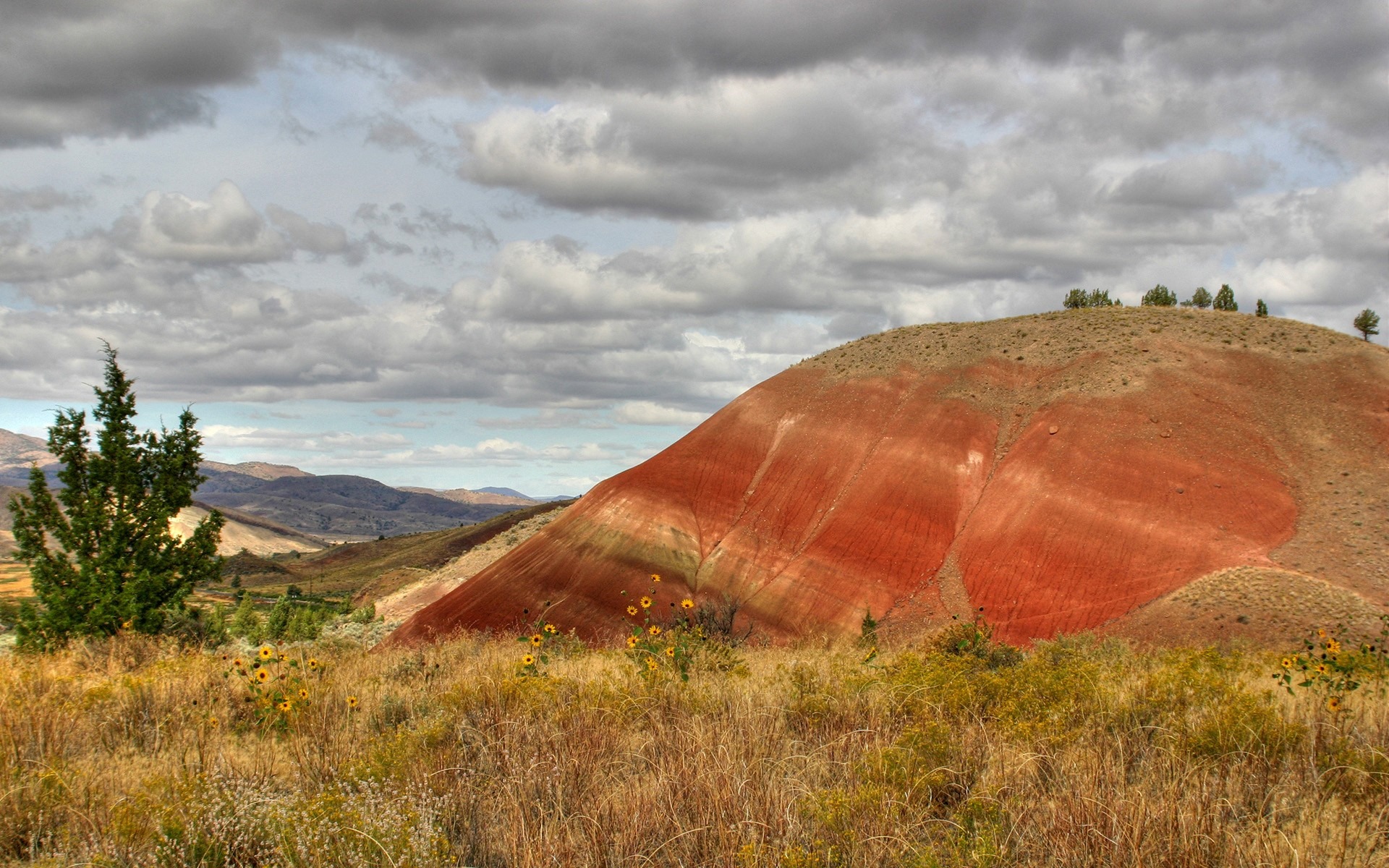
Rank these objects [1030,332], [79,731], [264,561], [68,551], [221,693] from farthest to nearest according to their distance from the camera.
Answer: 1. [264,561]
2. [1030,332]
3. [68,551]
4. [221,693]
5. [79,731]

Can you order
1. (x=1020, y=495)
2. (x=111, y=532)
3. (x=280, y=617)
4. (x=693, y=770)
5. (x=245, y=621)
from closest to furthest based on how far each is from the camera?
(x=693, y=770), (x=111, y=532), (x=1020, y=495), (x=245, y=621), (x=280, y=617)

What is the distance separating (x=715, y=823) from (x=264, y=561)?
172m

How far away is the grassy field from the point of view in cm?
564

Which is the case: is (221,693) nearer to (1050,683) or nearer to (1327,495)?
(1050,683)

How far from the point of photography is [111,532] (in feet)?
67.5

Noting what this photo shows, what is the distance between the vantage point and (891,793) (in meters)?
6.23

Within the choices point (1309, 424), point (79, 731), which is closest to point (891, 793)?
point (79, 731)

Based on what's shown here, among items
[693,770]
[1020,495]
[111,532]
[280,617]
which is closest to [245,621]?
[280,617]

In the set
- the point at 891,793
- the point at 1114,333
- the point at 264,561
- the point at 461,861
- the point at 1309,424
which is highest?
the point at 1114,333

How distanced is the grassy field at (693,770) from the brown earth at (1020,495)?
25946 mm

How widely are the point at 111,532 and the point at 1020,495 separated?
118 ft

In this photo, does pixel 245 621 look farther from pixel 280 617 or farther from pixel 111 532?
pixel 111 532

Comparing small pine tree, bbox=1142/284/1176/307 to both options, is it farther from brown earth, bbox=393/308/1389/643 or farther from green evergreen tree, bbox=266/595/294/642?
green evergreen tree, bbox=266/595/294/642

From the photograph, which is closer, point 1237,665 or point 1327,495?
point 1237,665
